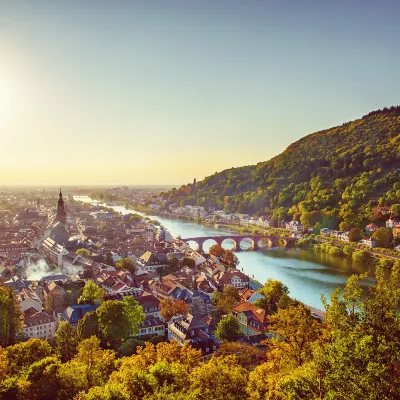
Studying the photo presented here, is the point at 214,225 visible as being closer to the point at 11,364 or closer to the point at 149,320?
the point at 149,320

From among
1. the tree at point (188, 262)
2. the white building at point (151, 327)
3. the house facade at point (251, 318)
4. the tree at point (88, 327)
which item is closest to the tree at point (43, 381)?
the tree at point (88, 327)

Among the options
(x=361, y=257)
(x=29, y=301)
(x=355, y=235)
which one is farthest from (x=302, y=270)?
(x=29, y=301)

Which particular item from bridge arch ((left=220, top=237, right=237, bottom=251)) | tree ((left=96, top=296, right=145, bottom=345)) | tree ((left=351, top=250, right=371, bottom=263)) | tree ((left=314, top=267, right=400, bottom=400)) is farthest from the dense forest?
bridge arch ((left=220, top=237, right=237, bottom=251))

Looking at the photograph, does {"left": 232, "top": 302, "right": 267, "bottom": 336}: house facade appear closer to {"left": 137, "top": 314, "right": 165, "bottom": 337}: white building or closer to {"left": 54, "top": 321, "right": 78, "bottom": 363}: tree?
{"left": 137, "top": 314, "right": 165, "bottom": 337}: white building

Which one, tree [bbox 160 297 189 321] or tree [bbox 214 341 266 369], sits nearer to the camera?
tree [bbox 214 341 266 369]

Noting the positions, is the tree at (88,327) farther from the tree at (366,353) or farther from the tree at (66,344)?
the tree at (366,353)

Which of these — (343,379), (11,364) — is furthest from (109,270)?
(343,379)
